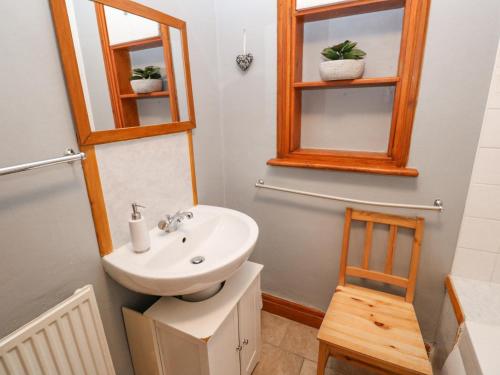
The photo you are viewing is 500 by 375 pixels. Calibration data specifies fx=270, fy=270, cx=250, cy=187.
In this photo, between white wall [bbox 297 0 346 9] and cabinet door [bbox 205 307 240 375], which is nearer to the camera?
cabinet door [bbox 205 307 240 375]

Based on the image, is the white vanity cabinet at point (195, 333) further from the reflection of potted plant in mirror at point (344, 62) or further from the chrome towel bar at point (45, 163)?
the reflection of potted plant in mirror at point (344, 62)

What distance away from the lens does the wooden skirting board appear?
5.60ft

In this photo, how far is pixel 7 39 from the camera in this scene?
2.33ft

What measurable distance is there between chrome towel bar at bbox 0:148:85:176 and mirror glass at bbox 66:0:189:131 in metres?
0.13

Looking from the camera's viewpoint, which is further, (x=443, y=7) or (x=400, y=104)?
(x=400, y=104)

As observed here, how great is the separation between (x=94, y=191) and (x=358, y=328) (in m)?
1.21

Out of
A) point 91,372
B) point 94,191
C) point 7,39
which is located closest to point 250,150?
point 94,191

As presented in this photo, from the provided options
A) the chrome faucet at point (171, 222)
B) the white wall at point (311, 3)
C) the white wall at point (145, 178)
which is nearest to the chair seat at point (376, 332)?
the chrome faucet at point (171, 222)

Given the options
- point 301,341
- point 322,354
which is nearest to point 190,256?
point 322,354

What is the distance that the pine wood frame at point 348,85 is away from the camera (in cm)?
113

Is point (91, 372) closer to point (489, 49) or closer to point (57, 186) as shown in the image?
point (57, 186)

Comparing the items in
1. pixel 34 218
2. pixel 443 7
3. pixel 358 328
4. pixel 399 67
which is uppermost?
pixel 443 7

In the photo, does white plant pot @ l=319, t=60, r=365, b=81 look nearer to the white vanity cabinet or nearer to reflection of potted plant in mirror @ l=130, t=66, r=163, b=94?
reflection of potted plant in mirror @ l=130, t=66, r=163, b=94

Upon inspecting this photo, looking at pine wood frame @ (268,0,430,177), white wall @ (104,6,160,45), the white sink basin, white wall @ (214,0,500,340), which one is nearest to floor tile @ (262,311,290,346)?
white wall @ (214,0,500,340)
